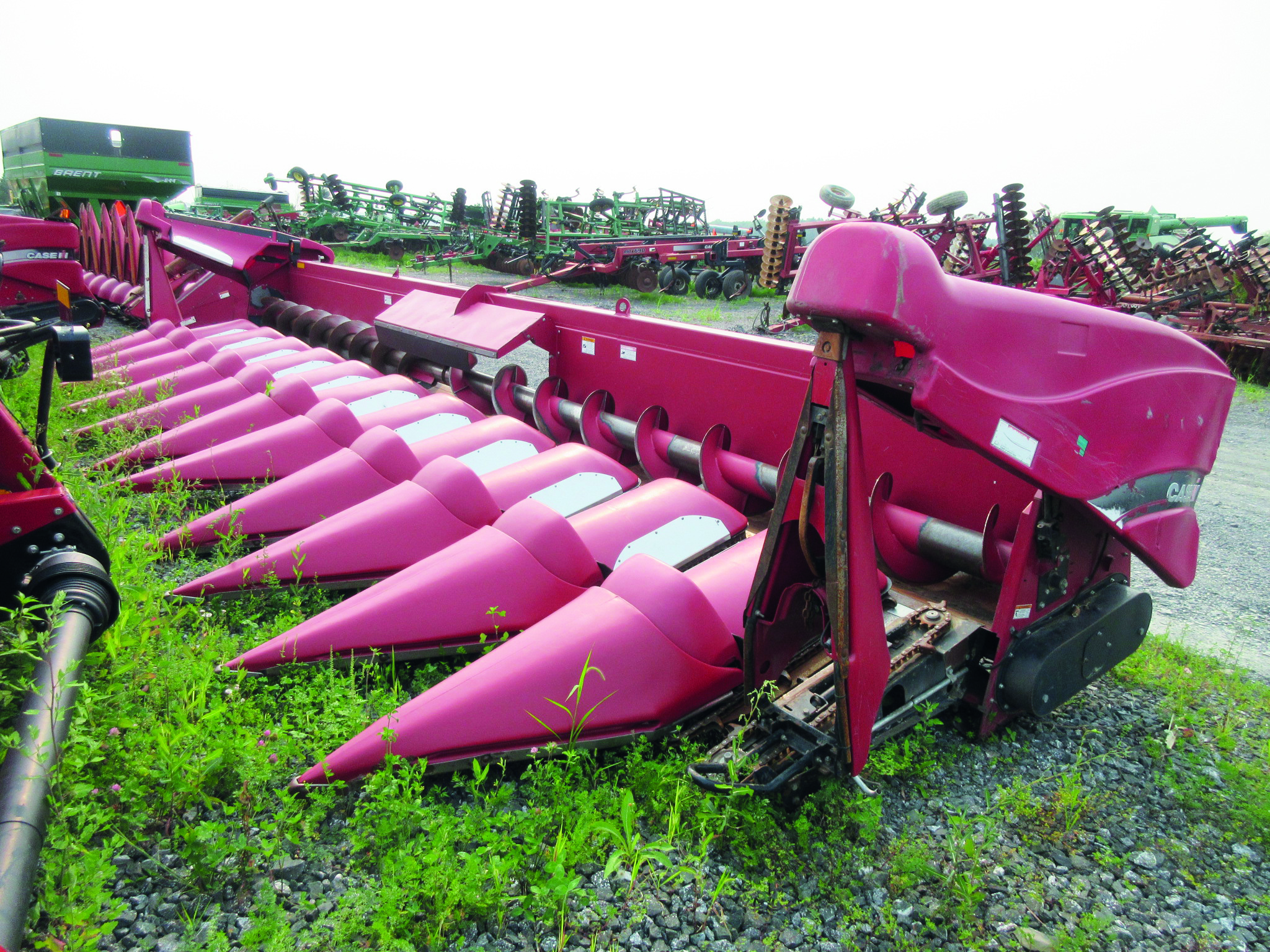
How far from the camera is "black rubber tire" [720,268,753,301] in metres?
17.3

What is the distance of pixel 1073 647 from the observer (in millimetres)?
2133

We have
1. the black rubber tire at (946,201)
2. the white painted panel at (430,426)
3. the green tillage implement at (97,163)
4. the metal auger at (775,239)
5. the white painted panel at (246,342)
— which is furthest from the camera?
the green tillage implement at (97,163)

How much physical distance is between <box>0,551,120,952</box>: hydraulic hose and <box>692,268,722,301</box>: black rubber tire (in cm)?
1653

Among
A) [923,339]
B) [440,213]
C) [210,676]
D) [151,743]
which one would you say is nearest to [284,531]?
[210,676]

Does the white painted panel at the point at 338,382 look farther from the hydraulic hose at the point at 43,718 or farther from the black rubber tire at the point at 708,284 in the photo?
→ the black rubber tire at the point at 708,284

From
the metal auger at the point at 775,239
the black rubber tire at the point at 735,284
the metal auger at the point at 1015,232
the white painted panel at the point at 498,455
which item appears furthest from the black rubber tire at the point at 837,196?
the white painted panel at the point at 498,455

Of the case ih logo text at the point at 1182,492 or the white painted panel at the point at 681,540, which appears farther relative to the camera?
the white painted panel at the point at 681,540

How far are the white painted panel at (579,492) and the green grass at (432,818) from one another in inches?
42.3

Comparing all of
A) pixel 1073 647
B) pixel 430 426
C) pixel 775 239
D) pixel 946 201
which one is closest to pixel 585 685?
pixel 1073 647

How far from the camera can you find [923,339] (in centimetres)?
151

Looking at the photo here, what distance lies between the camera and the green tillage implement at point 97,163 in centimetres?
1498

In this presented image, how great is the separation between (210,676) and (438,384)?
417cm

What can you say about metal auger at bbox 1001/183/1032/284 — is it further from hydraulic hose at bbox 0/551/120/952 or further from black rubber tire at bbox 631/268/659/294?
hydraulic hose at bbox 0/551/120/952

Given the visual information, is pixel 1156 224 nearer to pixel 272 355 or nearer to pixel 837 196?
pixel 837 196
